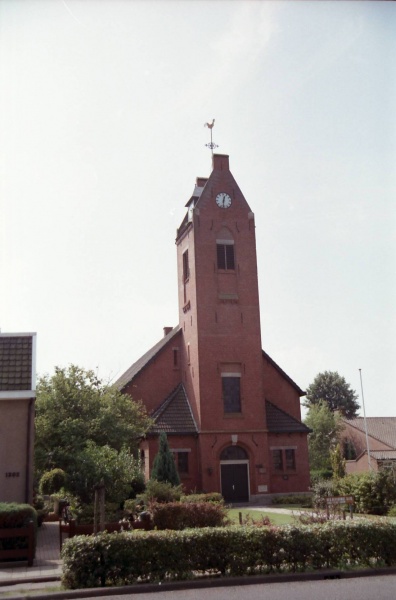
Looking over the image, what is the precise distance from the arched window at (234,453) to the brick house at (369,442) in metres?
23.0

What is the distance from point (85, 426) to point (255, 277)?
1545 cm

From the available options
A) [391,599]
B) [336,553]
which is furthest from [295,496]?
[391,599]

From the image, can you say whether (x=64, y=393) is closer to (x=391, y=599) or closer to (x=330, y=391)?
(x=391, y=599)

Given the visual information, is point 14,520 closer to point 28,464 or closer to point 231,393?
point 28,464

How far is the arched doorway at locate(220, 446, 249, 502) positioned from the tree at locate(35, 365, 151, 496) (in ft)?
19.3

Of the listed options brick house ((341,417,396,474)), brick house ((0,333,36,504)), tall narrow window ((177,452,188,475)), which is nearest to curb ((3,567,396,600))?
brick house ((0,333,36,504))

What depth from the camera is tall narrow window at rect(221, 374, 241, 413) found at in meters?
37.4

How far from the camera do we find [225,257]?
39.6m

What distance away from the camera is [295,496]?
36.0 metres

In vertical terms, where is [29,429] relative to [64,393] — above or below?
below

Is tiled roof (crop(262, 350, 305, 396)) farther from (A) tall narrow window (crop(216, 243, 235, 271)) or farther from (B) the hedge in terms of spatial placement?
(B) the hedge

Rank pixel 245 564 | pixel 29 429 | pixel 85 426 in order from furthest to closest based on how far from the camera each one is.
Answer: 1. pixel 85 426
2. pixel 29 429
3. pixel 245 564

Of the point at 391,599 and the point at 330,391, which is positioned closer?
the point at 391,599

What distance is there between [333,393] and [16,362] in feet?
223
